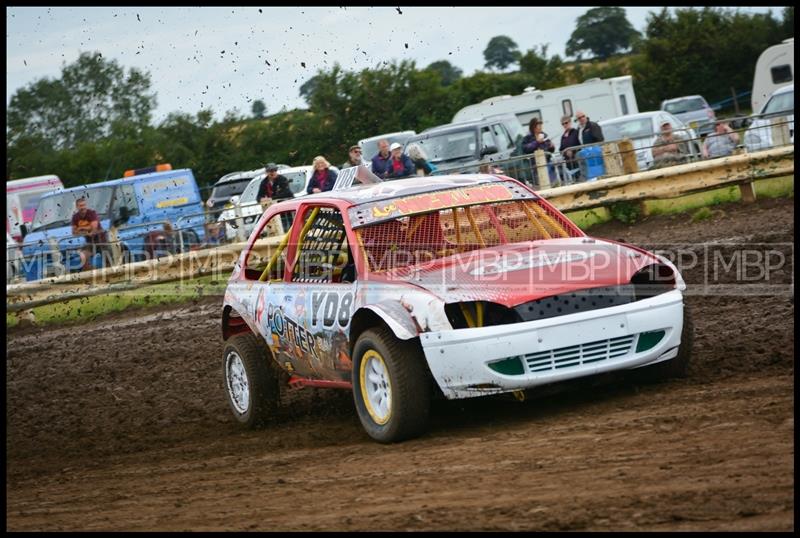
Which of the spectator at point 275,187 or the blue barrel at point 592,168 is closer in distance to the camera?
the spectator at point 275,187

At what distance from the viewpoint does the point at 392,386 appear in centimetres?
631

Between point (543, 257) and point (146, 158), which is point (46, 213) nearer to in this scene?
point (543, 257)

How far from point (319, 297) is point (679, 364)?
2.21m

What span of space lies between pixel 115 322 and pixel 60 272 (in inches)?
81.6

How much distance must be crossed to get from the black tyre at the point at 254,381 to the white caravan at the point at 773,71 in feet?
85.1

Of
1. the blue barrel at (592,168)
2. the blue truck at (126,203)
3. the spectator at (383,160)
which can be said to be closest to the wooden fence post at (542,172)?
the blue barrel at (592,168)

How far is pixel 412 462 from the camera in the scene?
5785 mm

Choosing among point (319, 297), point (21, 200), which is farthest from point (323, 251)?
point (21, 200)

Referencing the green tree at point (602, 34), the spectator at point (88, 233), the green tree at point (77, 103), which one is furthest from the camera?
the green tree at point (602, 34)

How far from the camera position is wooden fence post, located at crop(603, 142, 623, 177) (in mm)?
16750

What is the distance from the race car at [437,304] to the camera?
6.29 meters

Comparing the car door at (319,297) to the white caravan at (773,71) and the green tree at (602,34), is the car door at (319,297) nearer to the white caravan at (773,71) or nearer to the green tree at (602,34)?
the white caravan at (773,71)

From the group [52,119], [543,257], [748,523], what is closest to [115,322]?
[543,257]

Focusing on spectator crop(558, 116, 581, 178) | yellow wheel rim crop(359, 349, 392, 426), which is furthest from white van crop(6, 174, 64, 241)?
yellow wheel rim crop(359, 349, 392, 426)
